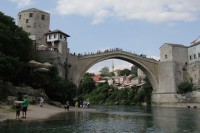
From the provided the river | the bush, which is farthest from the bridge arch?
the river

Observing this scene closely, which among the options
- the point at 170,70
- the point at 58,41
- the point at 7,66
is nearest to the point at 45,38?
the point at 58,41

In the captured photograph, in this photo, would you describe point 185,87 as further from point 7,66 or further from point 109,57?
point 7,66

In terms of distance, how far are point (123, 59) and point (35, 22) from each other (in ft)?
59.3

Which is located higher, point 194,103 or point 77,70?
point 77,70

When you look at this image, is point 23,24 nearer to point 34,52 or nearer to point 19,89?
point 34,52

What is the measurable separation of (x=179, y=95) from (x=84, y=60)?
19.6m

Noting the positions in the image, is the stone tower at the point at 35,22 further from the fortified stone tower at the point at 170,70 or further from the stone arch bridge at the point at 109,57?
the fortified stone tower at the point at 170,70

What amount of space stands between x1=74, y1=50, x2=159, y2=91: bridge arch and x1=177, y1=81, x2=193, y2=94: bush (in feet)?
17.4

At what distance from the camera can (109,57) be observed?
184 ft

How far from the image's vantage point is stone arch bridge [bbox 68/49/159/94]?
49.9 m

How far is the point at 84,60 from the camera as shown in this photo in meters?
51.9

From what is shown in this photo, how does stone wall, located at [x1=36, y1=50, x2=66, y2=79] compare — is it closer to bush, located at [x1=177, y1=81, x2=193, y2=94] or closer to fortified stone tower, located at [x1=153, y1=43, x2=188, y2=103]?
fortified stone tower, located at [x1=153, y1=43, x2=188, y2=103]

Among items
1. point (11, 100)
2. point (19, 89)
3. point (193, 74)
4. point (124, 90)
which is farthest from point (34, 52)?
point (124, 90)

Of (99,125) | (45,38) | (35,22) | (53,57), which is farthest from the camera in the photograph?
(35,22)
